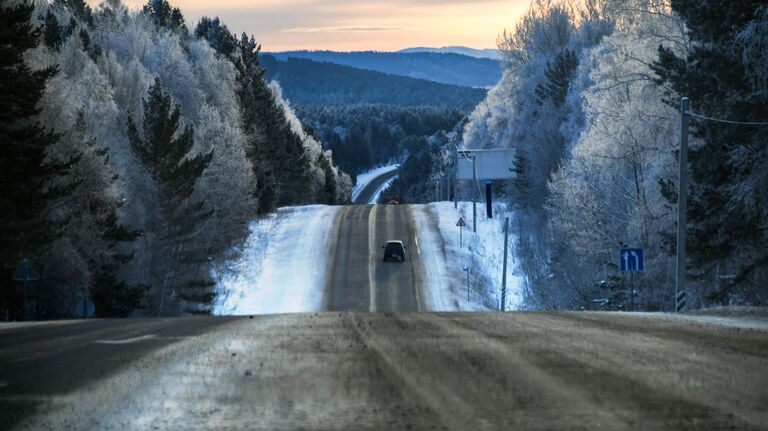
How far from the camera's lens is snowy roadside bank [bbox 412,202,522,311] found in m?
62.2

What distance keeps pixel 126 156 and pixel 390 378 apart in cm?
5092

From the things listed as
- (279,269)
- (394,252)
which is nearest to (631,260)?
(394,252)

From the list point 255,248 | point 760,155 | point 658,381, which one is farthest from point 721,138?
point 255,248

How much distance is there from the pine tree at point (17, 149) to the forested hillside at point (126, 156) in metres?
0.05

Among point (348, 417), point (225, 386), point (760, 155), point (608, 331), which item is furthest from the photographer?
point (760, 155)

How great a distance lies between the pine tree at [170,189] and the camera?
186 ft

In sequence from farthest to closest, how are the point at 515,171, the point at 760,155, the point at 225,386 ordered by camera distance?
the point at 515,171, the point at 760,155, the point at 225,386

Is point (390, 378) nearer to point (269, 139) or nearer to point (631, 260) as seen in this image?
point (631, 260)

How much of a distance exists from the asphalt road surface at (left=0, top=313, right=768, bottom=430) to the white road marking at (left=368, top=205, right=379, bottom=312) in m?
43.5

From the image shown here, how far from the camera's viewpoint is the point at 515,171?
3787 inches

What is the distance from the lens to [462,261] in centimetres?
7325

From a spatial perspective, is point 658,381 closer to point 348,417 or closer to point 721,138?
point 348,417

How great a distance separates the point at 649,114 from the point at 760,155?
14.4 m

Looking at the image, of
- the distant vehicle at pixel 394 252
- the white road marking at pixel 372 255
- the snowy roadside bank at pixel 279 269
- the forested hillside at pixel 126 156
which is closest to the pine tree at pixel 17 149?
the forested hillside at pixel 126 156
